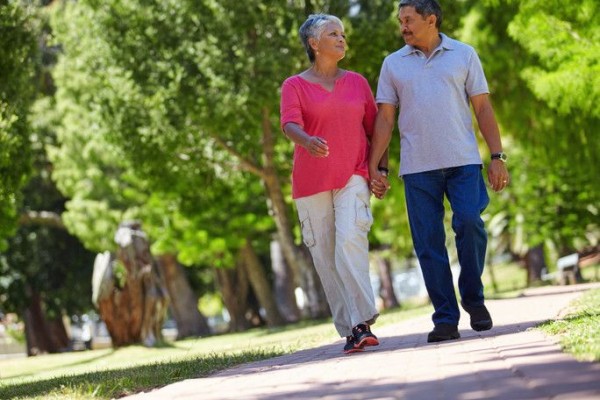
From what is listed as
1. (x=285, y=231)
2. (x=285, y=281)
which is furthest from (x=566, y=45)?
(x=285, y=281)

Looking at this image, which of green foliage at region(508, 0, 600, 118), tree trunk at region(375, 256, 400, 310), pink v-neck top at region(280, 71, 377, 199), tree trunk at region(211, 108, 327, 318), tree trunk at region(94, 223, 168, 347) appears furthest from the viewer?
tree trunk at region(375, 256, 400, 310)

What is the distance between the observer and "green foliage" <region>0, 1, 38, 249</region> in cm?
1658

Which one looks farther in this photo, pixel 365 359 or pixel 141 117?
pixel 141 117

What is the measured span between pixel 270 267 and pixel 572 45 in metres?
29.3

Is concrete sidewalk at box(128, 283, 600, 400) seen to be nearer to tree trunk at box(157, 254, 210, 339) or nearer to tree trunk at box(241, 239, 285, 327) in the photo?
tree trunk at box(241, 239, 285, 327)

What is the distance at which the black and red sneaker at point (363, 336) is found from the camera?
8539mm

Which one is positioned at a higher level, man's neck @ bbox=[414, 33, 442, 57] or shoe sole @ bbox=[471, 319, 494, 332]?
man's neck @ bbox=[414, 33, 442, 57]

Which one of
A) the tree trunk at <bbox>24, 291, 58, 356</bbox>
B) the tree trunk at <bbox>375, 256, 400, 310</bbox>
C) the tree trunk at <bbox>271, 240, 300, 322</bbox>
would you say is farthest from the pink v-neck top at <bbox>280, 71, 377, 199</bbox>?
the tree trunk at <bbox>375, 256, 400, 310</bbox>

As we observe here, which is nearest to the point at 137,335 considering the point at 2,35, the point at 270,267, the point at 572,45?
the point at 2,35

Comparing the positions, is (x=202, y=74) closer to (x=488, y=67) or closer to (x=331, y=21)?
(x=488, y=67)

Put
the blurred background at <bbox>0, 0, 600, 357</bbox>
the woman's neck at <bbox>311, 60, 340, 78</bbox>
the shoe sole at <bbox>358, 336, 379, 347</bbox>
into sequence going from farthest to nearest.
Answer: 1. the blurred background at <bbox>0, 0, 600, 357</bbox>
2. the woman's neck at <bbox>311, 60, 340, 78</bbox>
3. the shoe sole at <bbox>358, 336, 379, 347</bbox>

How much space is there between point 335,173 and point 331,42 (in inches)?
37.0

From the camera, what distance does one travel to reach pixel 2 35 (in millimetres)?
16641

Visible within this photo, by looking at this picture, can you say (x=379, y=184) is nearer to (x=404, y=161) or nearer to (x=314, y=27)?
(x=404, y=161)
